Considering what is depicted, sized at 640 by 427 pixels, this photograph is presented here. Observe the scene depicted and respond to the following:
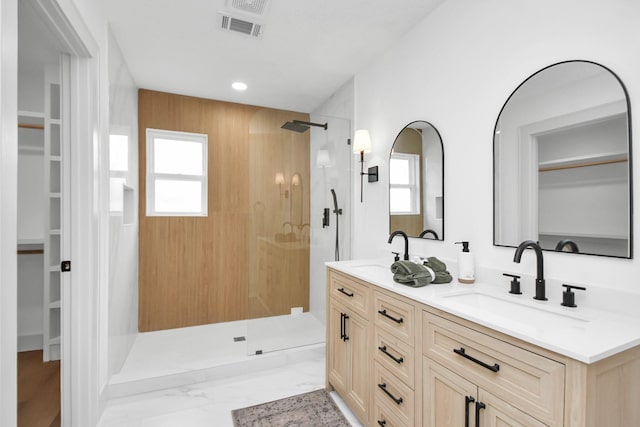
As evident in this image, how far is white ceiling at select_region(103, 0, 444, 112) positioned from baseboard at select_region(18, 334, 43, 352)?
241cm

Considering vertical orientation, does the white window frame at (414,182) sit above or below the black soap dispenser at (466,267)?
above

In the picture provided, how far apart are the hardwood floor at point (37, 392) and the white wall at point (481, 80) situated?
2.37 meters

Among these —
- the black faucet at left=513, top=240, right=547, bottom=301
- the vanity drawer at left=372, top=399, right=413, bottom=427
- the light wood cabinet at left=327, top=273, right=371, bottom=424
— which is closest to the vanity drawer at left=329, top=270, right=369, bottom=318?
the light wood cabinet at left=327, top=273, right=371, bottom=424

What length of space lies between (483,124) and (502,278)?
80 cm

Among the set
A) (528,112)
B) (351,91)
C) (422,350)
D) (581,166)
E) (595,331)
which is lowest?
(422,350)

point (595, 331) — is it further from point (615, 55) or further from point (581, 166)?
point (615, 55)

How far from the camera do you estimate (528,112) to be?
56.9 inches

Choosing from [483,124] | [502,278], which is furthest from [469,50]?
[502,278]

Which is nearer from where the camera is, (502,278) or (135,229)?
(502,278)

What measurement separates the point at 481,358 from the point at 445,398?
0.88ft

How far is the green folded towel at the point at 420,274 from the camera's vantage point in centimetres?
152

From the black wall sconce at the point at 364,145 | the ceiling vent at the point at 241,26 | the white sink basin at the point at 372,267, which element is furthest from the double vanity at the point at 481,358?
the ceiling vent at the point at 241,26

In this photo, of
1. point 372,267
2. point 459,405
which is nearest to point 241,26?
point 372,267

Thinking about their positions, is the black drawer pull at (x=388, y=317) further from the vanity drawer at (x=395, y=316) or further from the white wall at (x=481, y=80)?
the white wall at (x=481, y=80)
